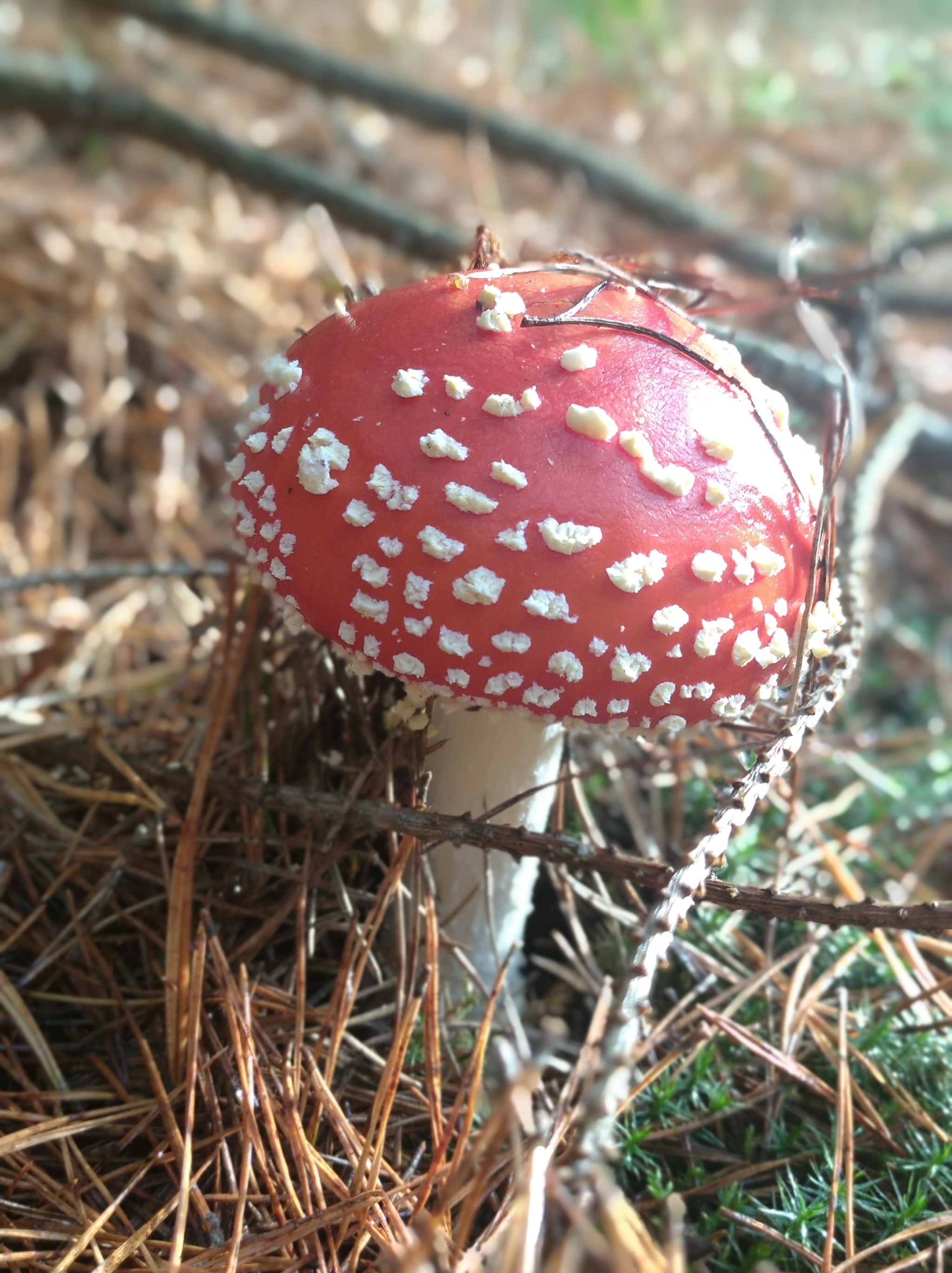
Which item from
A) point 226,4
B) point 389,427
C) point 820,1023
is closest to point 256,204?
point 226,4

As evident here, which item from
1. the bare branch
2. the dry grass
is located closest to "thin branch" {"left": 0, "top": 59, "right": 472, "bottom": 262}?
the bare branch

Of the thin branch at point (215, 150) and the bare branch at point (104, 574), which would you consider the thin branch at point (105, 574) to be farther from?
the thin branch at point (215, 150)

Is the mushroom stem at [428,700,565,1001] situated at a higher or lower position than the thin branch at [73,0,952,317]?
lower

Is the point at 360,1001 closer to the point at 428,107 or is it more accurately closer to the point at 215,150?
the point at 215,150

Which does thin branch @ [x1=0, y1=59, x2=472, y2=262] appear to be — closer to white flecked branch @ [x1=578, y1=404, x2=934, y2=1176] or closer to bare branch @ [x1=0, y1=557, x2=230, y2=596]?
bare branch @ [x1=0, y1=557, x2=230, y2=596]

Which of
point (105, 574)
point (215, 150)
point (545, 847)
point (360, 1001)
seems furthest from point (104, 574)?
point (215, 150)
